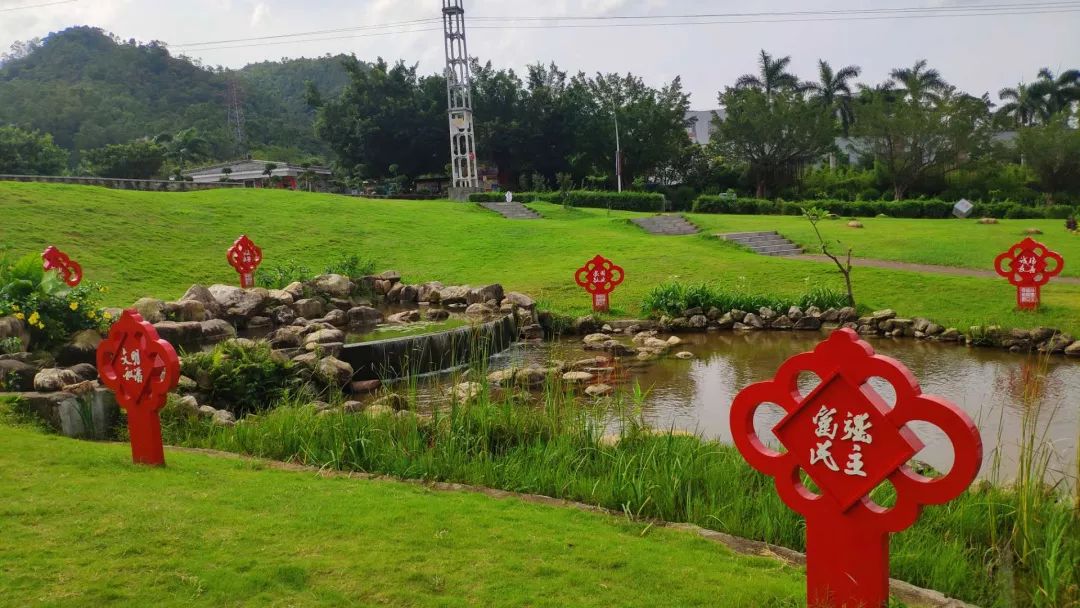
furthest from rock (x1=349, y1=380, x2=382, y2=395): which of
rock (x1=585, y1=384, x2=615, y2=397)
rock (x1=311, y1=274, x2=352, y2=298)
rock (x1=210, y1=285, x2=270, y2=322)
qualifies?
rock (x1=311, y1=274, x2=352, y2=298)

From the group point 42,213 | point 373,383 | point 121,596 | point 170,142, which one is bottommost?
point 373,383

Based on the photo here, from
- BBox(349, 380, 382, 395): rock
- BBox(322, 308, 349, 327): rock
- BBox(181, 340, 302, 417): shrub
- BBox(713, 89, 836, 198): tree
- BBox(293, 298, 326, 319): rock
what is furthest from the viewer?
BBox(713, 89, 836, 198): tree

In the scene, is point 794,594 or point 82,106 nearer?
point 794,594

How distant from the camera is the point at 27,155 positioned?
132ft

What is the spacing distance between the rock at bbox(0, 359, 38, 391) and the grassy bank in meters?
1.87

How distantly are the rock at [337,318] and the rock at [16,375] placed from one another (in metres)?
6.00

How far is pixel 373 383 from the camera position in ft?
36.3

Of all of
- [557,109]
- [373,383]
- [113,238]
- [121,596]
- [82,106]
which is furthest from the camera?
[82,106]

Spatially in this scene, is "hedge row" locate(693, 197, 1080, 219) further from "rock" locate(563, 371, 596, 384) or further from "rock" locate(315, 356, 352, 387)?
"rock" locate(315, 356, 352, 387)

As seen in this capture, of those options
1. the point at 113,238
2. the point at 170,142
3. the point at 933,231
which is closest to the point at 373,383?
the point at 113,238

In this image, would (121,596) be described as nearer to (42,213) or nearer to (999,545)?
(999,545)

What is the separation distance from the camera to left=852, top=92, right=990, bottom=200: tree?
132 feet

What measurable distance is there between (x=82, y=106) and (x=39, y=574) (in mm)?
58310

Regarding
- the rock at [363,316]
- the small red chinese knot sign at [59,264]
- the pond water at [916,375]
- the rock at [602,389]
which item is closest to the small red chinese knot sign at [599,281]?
the pond water at [916,375]
